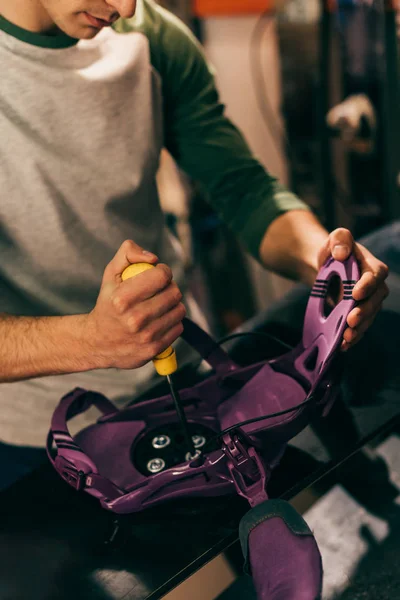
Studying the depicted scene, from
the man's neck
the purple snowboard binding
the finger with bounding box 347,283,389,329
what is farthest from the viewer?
the man's neck

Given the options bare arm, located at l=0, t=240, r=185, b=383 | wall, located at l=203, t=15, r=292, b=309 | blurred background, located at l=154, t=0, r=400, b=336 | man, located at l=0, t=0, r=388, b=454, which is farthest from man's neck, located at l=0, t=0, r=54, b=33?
wall, located at l=203, t=15, r=292, b=309

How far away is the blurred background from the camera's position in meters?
1.59

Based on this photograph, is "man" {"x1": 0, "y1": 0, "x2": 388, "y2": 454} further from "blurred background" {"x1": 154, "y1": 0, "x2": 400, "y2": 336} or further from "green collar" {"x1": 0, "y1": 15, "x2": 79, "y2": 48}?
"blurred background" {"x1": 154, "y1": 0, "x2": 400, "y2": 336}

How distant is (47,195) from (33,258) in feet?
0.28

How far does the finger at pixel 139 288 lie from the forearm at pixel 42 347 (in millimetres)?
78

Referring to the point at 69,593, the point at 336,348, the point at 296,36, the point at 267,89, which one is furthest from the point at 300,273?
the point at 267,89

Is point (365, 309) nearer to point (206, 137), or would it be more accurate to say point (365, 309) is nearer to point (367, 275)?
point (367, 275)

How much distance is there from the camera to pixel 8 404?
854 mm

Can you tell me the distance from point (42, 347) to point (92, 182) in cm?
30

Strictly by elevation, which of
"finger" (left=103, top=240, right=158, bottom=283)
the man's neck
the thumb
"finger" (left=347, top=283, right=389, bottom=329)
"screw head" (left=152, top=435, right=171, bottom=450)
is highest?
the man's neck

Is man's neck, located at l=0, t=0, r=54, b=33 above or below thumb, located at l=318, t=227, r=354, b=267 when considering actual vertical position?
above

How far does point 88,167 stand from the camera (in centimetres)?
84

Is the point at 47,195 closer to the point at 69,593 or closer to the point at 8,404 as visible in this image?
the point at 8,404

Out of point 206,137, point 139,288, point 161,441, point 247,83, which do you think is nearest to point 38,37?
point 206,137
